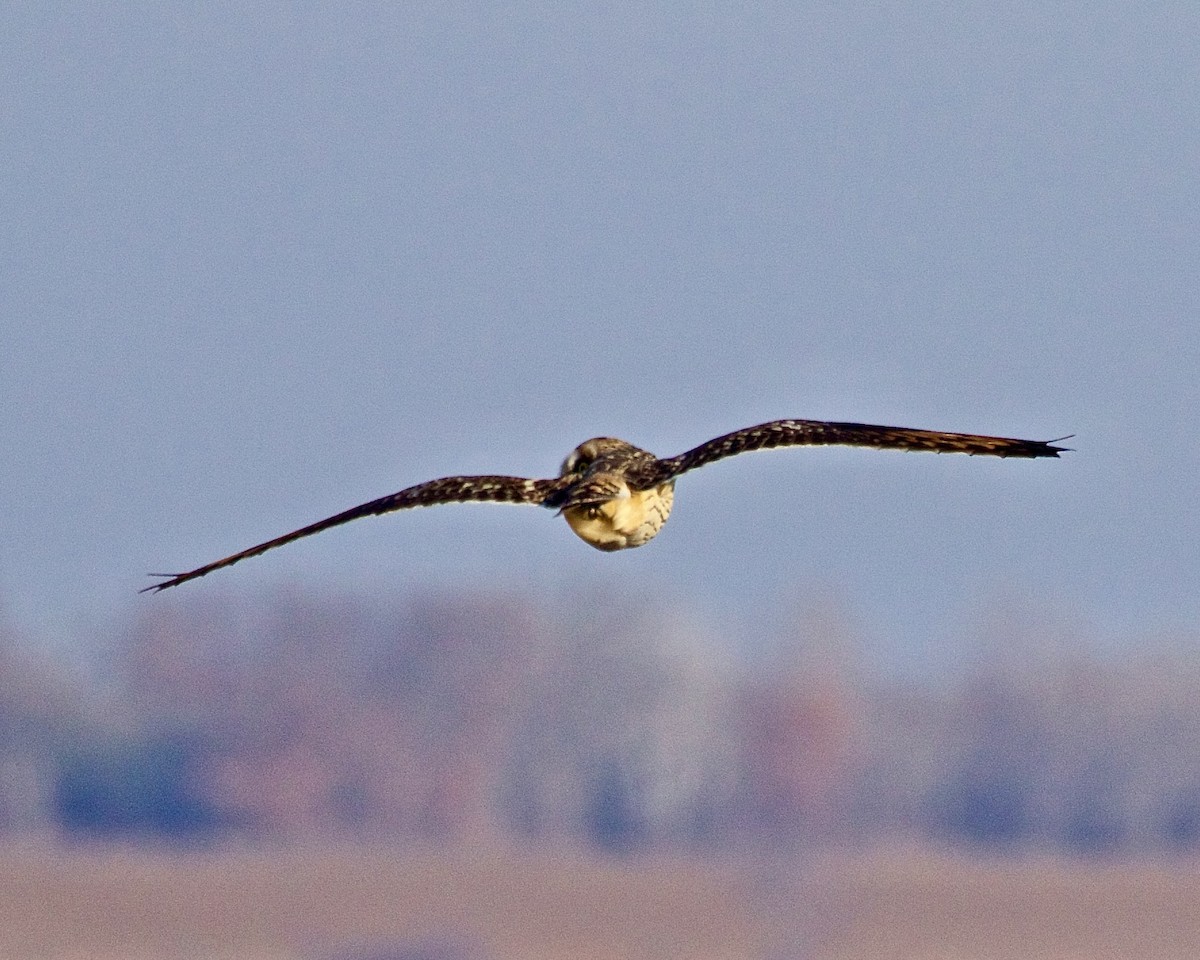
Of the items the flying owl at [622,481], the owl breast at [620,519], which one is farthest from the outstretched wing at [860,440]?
the owl breast at [620,519]

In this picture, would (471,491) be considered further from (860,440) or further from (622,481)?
(860,440)

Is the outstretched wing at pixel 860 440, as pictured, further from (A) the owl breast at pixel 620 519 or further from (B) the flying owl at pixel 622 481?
(A) the owl breast at pixel 620 519

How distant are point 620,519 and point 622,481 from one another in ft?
1.02

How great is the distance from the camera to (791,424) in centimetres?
2022

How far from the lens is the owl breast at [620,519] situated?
68.3 ft

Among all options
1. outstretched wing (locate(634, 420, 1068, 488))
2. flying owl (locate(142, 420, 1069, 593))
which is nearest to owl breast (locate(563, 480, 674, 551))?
flying owl (locate(142, 420, 1069, 593))

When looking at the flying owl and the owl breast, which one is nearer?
the flying owl

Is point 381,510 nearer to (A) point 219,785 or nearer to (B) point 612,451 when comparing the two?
(B) point 612,451

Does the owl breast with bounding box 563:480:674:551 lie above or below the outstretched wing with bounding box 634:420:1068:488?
below

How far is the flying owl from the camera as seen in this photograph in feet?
65.5

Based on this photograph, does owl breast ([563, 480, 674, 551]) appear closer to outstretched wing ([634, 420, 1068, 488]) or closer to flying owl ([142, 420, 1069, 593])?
flying owl ([142, 420, 1069, 593])

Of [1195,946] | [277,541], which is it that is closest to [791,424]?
[277,541]

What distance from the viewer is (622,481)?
20.8 meters

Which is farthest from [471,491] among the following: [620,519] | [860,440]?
[860,440]
